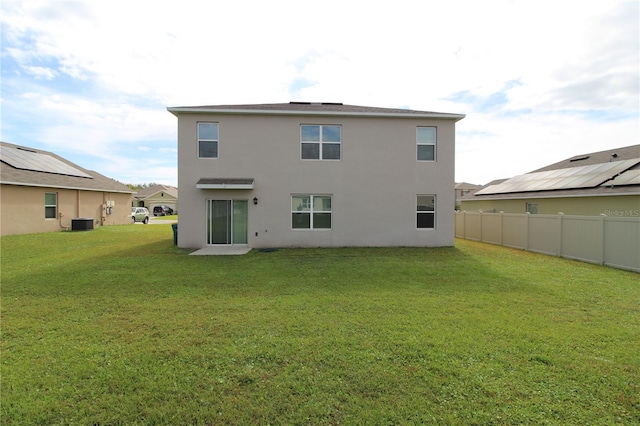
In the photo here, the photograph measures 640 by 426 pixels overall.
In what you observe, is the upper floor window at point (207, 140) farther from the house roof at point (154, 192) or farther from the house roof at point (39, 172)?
the house roof at point (154, 192)

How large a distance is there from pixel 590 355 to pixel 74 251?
15195mm

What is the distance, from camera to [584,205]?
592 inches

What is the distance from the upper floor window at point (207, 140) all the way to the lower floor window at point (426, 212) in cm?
906

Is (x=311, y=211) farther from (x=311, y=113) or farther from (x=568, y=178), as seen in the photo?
(x=568, y=178)

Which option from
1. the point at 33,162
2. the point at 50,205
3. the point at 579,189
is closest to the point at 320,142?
the point at 579,189

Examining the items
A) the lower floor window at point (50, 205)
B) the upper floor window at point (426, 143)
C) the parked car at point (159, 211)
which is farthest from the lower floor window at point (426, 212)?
the parked car at point (159, 211)

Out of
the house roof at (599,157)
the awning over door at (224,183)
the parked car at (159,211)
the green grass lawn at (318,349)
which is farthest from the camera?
the parked car at (159,211)

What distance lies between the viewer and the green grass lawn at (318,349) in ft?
9.16

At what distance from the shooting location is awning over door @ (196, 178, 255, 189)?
11.6 m

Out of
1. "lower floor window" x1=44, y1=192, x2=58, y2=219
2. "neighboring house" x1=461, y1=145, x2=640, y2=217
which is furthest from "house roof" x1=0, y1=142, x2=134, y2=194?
"neighboring house" x1=461, y1=145, x2=640, y2=217

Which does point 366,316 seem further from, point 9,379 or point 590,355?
point 9,379

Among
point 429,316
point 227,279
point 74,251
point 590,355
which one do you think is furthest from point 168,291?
point 74,251

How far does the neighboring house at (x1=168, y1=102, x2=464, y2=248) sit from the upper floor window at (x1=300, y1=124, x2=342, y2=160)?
42 mm

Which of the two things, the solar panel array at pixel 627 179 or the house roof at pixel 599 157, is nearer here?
the solar panel array at pixel 627 179
